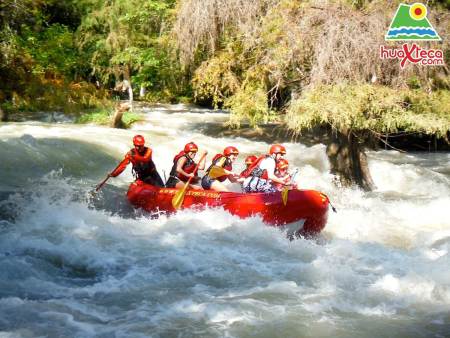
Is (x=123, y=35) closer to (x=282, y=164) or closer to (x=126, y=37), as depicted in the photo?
(x=126, y=37)

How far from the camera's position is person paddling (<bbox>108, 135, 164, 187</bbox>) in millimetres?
9484

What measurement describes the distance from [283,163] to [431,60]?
3544 mm

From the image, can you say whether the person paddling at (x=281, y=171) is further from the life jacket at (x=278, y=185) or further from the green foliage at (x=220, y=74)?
the green foliage at (x=220, y=74)

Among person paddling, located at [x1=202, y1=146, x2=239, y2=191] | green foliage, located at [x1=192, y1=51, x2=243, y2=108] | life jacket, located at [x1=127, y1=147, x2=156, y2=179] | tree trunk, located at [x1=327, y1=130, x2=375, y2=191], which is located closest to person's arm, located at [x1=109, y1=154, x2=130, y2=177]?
life jacket, located at [x1=127, y1=147, x2=156, y2=179]

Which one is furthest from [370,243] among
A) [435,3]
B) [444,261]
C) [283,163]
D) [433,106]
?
[435,3]

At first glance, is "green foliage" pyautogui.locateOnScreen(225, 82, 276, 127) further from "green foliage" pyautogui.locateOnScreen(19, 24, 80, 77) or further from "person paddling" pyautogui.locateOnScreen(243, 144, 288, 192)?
"green foliage" pyautogui.locateOnScreen(19, 24, 80, 77)

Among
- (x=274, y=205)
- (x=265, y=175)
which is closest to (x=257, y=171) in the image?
(x=265, y=175)

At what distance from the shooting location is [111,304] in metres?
5.60

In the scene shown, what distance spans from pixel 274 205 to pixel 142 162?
274 cm

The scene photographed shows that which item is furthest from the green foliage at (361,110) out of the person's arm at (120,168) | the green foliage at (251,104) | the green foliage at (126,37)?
the green foliage at (126,37)

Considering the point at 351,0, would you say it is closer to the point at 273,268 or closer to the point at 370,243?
the point at 370,243

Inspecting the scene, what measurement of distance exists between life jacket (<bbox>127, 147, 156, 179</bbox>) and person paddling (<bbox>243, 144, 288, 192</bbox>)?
1.81 meters

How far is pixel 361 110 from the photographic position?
988 cm

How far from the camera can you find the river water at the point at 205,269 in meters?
5.29
